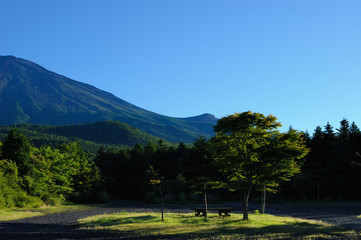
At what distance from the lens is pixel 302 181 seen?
59344mm

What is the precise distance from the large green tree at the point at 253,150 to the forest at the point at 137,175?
1291 cm

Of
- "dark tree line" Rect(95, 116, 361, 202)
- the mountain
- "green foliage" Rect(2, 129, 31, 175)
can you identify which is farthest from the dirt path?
the mountain

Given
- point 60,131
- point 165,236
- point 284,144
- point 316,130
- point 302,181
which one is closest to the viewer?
point 165,236

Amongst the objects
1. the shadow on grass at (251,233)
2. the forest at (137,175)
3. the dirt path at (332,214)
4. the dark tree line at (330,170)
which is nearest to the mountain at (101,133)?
the forest at (137,175)

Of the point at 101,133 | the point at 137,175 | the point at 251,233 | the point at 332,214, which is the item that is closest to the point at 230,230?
the point at 251,233

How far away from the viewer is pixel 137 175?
79.1 meters

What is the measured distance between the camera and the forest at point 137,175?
52.4 m

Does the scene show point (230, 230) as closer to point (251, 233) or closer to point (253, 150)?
point (251, 233)

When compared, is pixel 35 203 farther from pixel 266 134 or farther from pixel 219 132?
pixel 266 134

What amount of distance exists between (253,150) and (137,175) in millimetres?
54952

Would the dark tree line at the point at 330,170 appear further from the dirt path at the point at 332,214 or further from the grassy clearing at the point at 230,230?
the grassy clearing at the point at 230,230

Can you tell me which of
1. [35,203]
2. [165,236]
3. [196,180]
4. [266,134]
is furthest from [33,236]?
[35,203]

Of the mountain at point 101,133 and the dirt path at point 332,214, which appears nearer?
the dirt path at point 332,214

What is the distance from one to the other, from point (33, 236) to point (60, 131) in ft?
500
